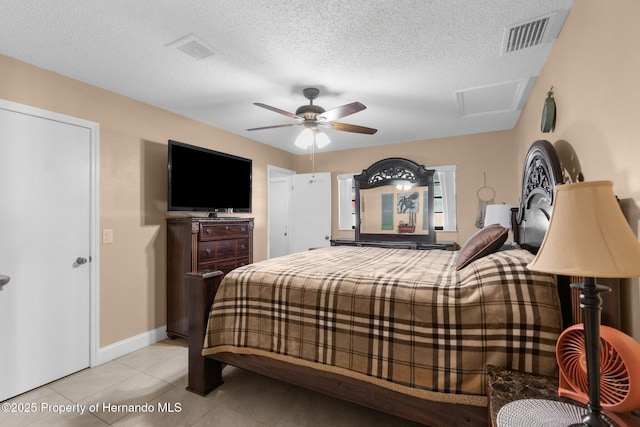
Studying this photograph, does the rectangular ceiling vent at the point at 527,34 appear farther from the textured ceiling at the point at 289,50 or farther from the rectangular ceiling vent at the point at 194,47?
the rectangular ceiling vent at the point at 194,47

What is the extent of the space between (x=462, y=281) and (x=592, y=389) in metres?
0.74

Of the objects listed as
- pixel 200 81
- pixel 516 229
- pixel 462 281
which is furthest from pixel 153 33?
pixel 516 229

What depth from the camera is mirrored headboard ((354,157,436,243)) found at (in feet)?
14.9

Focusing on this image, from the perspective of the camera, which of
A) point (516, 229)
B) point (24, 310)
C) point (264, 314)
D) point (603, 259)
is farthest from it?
point (516, 229)

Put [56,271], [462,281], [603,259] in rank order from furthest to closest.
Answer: [56,271]
[462,281]
[603,259]

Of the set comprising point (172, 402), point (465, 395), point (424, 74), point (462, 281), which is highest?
point (424, 74)

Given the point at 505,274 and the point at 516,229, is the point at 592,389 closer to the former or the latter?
the point at 505,274

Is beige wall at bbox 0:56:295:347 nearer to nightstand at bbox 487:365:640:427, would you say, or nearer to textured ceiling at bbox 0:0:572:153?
textured ceiling at bbox 0:0:572:153

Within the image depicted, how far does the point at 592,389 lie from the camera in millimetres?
859

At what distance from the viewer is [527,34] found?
195 cm

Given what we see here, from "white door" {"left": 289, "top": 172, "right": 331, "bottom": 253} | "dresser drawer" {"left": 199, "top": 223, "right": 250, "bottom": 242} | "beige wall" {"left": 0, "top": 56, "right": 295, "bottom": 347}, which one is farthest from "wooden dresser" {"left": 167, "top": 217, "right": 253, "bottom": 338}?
"white door" {"left": 289, "top": 172, "right": 331, "bottom": 253}

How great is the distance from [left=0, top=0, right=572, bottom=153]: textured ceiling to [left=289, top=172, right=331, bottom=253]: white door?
210 cm

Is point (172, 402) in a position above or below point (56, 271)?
below

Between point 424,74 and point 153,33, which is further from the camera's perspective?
point 424,74
